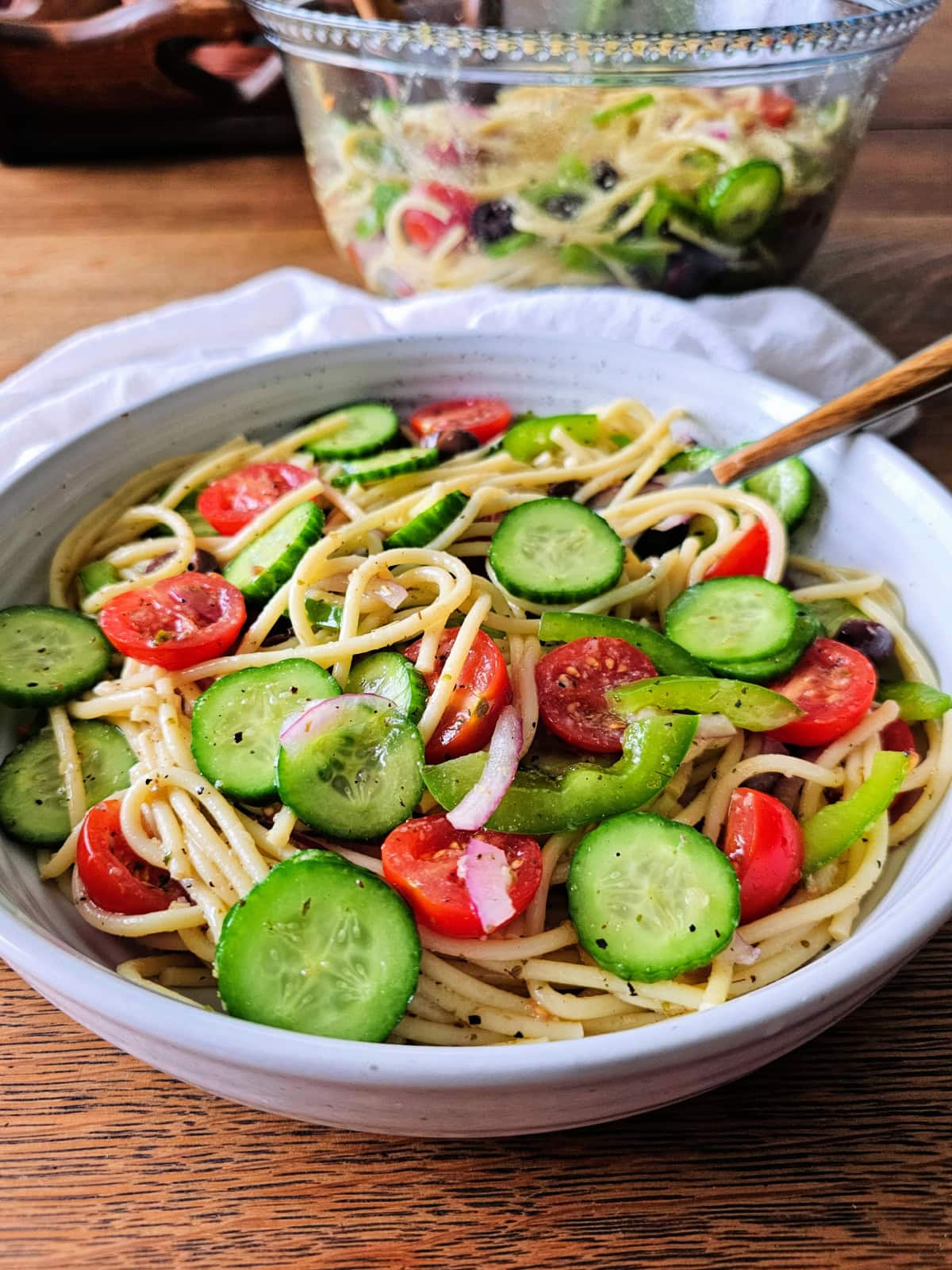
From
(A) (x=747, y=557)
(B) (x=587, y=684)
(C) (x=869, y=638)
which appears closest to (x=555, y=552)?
(B) (x=587, y=684)

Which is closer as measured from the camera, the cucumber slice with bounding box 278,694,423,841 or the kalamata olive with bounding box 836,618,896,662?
the cucumber slice with bounding box 278,694,423,841

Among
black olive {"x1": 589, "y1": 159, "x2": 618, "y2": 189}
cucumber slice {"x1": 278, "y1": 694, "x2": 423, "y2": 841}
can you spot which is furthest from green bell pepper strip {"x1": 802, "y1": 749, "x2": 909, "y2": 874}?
black olive {"x1": 589, "y1": 159, "x2": 618, "y2": 189}

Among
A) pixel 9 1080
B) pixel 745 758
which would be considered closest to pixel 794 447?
pixel 745 758

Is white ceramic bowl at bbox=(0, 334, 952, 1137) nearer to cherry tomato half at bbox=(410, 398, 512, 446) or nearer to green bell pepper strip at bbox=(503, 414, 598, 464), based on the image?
cherry tomato half at bbox=(410, 398, 512, 446)

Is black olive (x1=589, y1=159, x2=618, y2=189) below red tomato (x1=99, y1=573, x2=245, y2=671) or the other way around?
the other way around

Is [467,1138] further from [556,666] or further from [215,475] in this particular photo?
[215,475]

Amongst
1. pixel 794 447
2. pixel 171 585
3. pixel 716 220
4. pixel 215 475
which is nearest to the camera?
pixel 171 585

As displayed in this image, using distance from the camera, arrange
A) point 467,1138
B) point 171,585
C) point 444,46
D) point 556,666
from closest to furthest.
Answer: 1. point 467,1138
2. point 556,666
3. point 171,585
4. point 444,46

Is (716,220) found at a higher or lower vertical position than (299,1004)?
higher

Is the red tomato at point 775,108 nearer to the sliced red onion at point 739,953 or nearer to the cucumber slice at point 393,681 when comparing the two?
the cucumber slice at point 393,681
